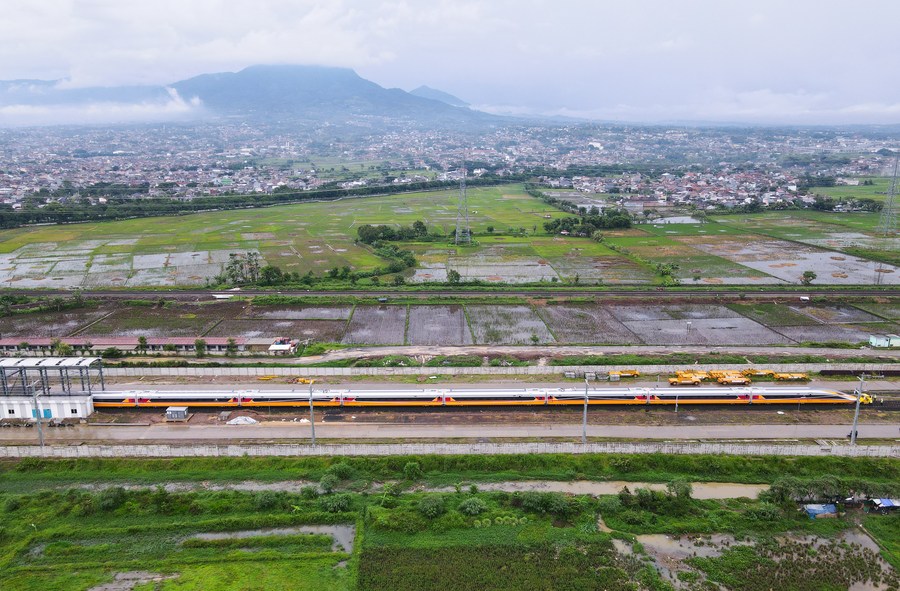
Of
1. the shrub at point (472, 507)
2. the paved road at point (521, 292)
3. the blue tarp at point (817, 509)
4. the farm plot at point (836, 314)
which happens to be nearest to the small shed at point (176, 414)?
the shrub at point (472, 507)

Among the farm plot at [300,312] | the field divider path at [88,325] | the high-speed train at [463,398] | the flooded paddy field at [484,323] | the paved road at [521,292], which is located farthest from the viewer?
the paved road at [521,292]

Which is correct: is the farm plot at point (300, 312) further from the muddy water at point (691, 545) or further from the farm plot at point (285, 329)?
the muddy water at point (691, 545)

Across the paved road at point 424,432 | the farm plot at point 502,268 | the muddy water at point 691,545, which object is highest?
the farm plot at point 502,268

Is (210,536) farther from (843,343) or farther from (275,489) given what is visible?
(843,343)

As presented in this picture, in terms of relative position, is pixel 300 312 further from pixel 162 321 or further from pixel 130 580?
pixel 130 580

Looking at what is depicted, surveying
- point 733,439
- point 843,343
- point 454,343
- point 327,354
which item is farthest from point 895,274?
point 327,354

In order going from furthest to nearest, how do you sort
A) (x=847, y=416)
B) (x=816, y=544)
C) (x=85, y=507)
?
(x=847, y=416), (x=85, y=507), (x=816, y=544)

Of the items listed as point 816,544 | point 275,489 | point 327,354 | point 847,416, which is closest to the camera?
Answer: point 816,544
